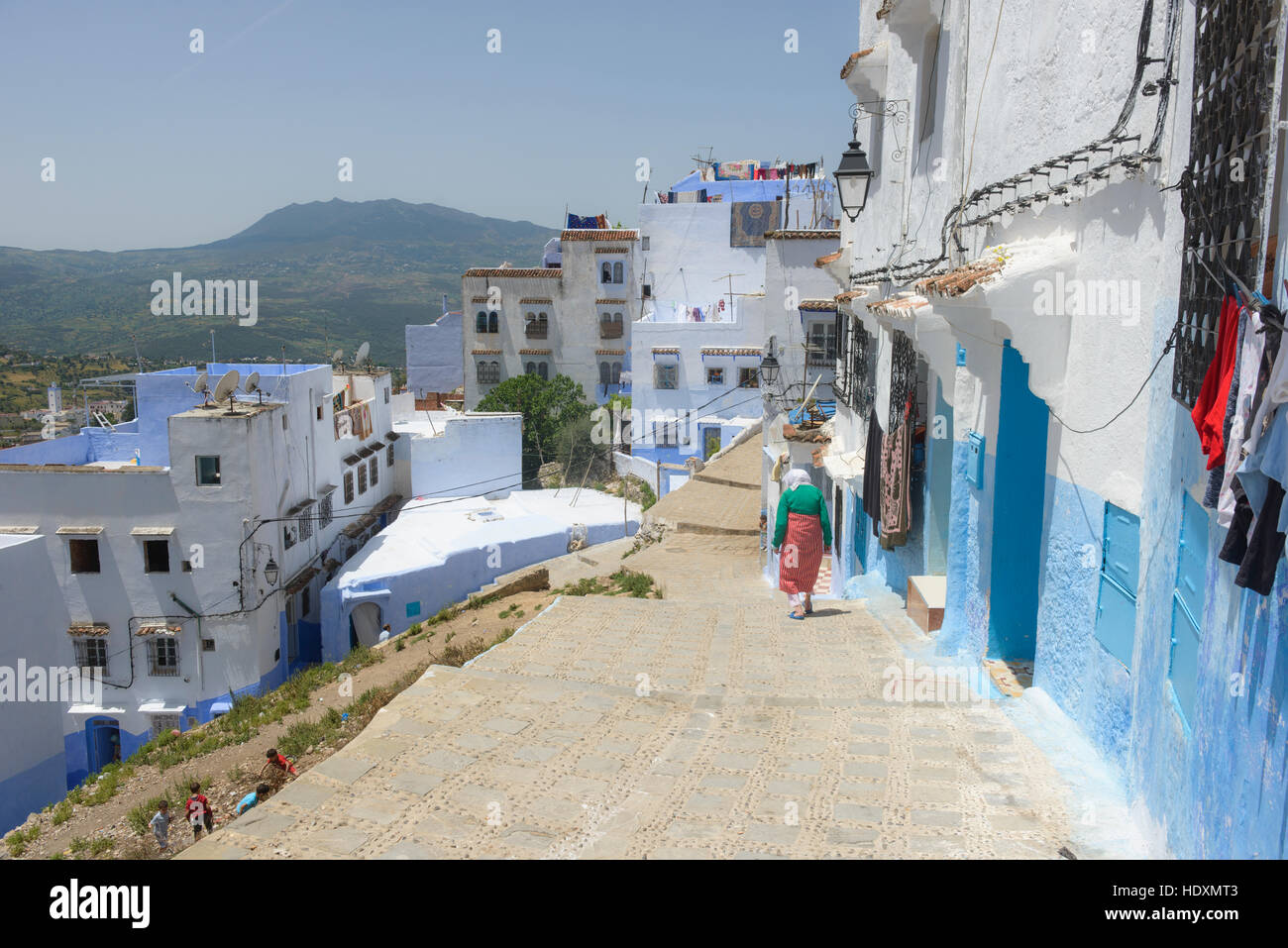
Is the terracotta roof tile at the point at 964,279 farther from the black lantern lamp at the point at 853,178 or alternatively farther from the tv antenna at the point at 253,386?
the tv antenna at the point at 253,386

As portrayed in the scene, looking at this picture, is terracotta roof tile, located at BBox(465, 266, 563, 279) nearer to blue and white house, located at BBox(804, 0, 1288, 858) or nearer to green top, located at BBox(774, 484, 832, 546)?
blue and white house, located at BBox(804, 0, 1288, 858)

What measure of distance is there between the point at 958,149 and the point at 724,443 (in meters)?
28.6

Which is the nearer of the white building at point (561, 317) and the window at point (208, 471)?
the window at point (208, 471)

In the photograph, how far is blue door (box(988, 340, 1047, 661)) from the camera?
7.14 metres

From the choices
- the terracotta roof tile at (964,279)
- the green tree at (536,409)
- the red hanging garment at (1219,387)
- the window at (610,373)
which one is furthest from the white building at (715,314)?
the red hanging garment at (1219,387)

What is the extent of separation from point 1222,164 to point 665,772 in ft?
13.0

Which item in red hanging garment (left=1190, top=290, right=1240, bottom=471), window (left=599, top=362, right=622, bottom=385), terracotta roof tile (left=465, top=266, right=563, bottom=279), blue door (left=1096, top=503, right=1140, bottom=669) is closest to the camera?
red hanging garment (left=1190, top=290, right=1240, bottom=471)

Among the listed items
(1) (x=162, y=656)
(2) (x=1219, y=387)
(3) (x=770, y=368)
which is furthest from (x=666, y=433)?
(2) (x=1219, y=387)

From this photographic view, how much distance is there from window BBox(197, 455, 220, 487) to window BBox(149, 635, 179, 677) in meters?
3.77

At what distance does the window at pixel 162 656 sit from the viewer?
21.4 metres

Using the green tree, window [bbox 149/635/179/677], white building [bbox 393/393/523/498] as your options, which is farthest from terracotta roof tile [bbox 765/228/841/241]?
window [bbox 149/635/179/677]

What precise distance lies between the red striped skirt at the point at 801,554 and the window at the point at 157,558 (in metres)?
16.6

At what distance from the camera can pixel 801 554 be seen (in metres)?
9.66
